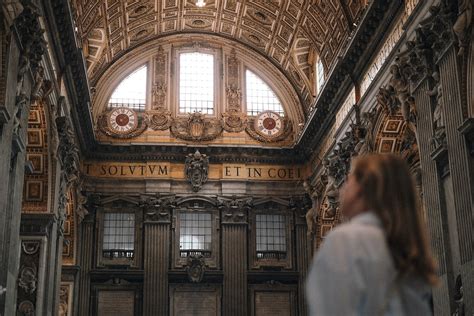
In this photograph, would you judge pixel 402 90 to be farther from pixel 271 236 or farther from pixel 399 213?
pixel 399 213

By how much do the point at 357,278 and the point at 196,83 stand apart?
2689 centimetres

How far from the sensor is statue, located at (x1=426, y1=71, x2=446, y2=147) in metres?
14.8

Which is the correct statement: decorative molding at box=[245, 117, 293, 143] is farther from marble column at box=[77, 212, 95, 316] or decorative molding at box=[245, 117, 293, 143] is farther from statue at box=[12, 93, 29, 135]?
statue at box=[12, 93, 29, 135]

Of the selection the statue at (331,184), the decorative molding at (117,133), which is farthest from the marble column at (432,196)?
the decorative molding at (117,133)

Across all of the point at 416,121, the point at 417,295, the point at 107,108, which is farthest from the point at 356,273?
the point at 107,108

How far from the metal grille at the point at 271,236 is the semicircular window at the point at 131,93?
5.93 m

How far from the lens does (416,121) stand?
16359 mm

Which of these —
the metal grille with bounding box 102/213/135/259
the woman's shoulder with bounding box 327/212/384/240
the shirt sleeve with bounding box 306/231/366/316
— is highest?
the metal grille with bounding box 102/213/135/259

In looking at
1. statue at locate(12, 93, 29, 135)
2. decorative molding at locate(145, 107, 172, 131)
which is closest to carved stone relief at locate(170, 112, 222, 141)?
decorative molding at locate(145, 107, 172, 131)

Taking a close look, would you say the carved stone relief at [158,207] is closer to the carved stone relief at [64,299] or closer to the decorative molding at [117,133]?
the decorative molding at [117,133]

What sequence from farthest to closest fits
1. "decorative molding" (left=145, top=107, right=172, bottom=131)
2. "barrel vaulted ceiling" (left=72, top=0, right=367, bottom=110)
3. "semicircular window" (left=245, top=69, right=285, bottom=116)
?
"semicircular window" (left=245, top=69, right=285, bottom=116)
"decorative molding" (left=145, top=107, right=172, bottom=131)
"barrel vaulted ceiling" (left=72, top=0, right=367, bottom=110)

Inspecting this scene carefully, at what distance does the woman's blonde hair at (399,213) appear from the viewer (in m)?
2.35

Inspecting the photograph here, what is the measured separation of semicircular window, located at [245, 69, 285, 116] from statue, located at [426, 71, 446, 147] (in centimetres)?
1372

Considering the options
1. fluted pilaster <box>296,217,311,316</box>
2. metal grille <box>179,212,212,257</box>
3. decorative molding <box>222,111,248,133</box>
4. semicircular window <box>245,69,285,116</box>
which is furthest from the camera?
semicircular window <box>245,69,285,116</box>
